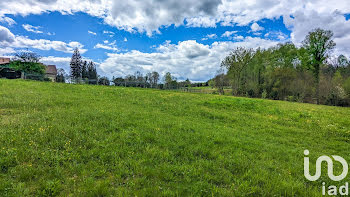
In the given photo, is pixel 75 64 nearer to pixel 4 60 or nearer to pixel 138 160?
pixel 4 60

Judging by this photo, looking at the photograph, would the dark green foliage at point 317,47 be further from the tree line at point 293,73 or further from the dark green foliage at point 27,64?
the dark green foliage at point 27,64

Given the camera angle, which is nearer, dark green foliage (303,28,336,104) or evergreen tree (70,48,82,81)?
dark green foliage (303,28,336,104)

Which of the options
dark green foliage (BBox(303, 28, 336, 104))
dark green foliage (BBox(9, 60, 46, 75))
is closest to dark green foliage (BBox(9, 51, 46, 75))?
dark green foliage (BBox(9, 60, 46, 75))

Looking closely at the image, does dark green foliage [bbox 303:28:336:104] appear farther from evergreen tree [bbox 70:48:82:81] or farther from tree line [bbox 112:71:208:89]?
evergreen tree [bbox 70:48:82:81]

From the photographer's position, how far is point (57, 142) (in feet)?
18.9

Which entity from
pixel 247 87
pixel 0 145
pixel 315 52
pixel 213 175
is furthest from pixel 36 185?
pixel 315 52

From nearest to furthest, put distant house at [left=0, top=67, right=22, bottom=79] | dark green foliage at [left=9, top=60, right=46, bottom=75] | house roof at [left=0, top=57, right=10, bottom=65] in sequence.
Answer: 1. distant house at [left=0, top=67, right=22, bottom=79]
2. dark green foliage at [left=9, top=60, right=46, bottom=75]
3. house roof at [left=0, top=57, right=10, bottom=65]

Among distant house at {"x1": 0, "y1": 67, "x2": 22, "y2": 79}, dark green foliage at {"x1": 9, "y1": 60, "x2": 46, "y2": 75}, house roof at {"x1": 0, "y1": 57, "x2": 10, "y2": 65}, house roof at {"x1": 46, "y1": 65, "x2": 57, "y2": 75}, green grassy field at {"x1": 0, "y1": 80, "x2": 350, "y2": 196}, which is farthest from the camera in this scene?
house roof at {"x1": 46, "y1": 65, "x2": 57, "y2": 75}

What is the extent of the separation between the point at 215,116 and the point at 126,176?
392 inches

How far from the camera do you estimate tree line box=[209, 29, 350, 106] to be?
136 ft

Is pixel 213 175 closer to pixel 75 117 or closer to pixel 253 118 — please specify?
pixel 75 117

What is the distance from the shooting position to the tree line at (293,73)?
1634 inches

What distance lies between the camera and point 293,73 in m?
45.8

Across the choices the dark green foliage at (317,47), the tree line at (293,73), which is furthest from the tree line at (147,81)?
the dark green foliage at (317,47)
